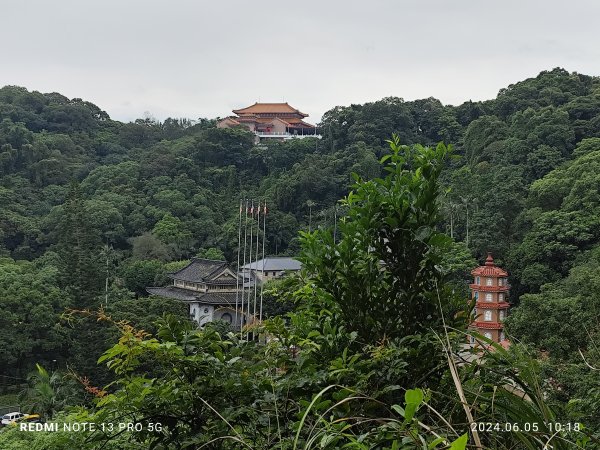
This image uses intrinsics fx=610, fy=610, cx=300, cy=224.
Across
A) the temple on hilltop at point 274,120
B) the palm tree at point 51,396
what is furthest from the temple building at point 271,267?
the temple on hilltop at point 274,120

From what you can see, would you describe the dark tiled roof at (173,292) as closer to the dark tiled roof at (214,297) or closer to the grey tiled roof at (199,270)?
the dark tiled roof at (214,297)

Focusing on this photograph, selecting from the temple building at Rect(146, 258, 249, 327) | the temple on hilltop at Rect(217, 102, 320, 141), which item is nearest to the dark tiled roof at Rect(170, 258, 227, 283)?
the temple building at Rect(146, 258, 249, 327)

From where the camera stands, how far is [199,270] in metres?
18.8

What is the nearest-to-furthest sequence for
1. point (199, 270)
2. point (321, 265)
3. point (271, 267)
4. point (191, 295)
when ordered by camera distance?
point (321, 265) < point (191, 295) < point (199, 270) < point (271, 267)

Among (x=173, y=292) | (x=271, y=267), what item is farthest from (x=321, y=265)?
(x=271, y=267)

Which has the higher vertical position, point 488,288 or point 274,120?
point 274,120

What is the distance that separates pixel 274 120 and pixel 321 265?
118 ft

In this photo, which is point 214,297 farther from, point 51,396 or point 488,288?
point 51,396

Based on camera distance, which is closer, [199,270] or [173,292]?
[173,292]

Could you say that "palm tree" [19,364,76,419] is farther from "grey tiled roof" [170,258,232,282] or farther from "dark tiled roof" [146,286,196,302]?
"grey tiled roof" [170,258,232,282]

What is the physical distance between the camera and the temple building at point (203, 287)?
1775 cm

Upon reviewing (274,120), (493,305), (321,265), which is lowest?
(493,305)

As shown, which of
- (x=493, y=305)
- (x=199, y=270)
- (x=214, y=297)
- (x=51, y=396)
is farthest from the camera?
(x=199, y=270)

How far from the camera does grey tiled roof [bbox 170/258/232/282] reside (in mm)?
18391
